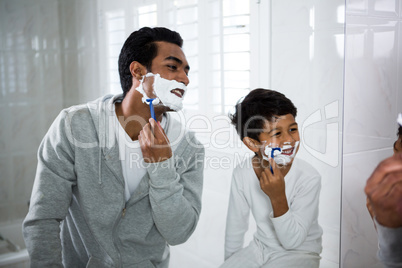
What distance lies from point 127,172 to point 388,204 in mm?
671

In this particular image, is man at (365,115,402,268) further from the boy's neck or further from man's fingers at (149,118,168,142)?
man's fingers at (149,118,168,142)

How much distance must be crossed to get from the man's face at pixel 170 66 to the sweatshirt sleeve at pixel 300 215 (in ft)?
1.34

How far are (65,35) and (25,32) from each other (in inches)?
5.3

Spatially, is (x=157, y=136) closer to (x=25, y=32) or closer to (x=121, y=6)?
(x=121, y=6)

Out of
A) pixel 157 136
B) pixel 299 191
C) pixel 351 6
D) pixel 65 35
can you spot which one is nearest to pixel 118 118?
pixel 157 136

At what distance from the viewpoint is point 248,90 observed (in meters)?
1.01

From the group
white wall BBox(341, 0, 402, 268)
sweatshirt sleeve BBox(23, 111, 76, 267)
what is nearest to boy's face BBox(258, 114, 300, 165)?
white wall BBox(341, 0, 402, 268)

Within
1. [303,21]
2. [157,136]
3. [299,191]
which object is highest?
[303,21]

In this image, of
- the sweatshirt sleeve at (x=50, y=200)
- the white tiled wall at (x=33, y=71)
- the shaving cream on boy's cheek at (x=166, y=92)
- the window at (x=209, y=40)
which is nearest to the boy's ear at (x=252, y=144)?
the window at (x=209, y=40)

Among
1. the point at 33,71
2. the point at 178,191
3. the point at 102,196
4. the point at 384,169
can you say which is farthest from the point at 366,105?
the point at 33,71

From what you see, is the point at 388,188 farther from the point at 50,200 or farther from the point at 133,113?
the point at 50,200

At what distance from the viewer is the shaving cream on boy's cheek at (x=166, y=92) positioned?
1.10 m

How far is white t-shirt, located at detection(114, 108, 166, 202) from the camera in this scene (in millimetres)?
1149

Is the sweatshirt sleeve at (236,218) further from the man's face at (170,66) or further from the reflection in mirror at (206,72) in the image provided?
the man's face at (170,66)
